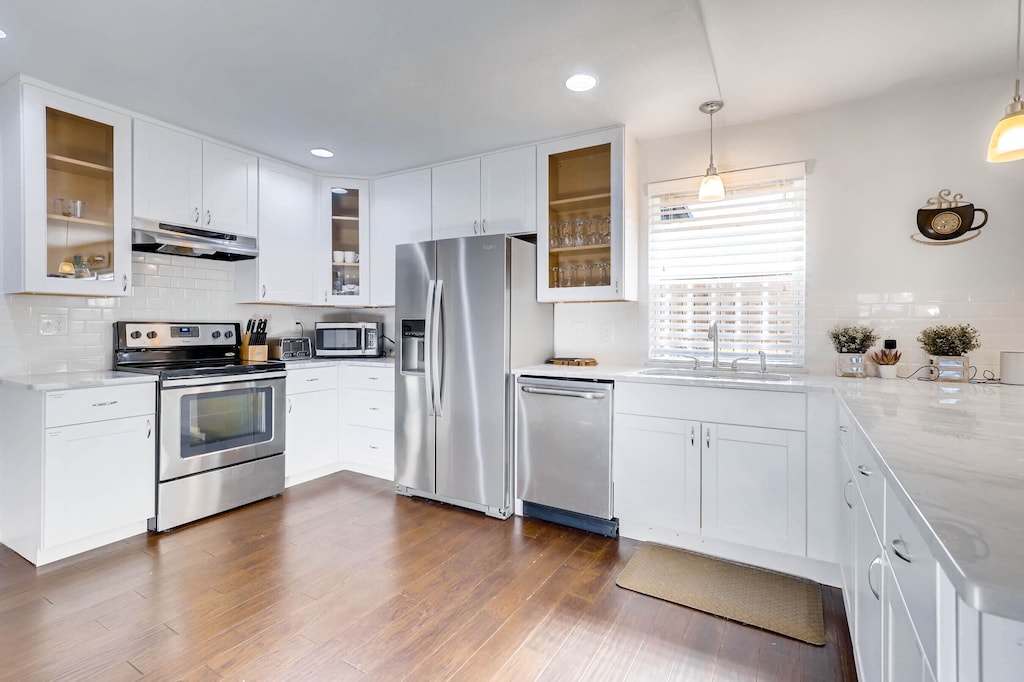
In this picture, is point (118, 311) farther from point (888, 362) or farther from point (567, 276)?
point (888, 362)

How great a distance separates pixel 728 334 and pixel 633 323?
2.00 feet

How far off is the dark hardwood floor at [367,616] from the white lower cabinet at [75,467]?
0.13 metres

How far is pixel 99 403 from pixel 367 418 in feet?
5.55

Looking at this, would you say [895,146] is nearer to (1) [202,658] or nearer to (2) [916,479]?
(2) [916,479]

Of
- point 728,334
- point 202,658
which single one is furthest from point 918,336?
point 202,658

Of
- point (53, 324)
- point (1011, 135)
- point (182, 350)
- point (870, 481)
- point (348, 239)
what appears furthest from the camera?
point (348, 239)

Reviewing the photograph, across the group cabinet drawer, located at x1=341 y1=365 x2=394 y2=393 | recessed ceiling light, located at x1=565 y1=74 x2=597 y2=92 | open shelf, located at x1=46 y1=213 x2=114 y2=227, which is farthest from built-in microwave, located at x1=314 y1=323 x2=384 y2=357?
recessed ceiling light, located at x1=565 y1=74 x2=597 y2=92

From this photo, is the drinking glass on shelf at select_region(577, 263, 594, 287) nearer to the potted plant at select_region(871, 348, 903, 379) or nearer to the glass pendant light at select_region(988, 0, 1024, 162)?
the potted plant at select_region(871, 348, 903, 379)

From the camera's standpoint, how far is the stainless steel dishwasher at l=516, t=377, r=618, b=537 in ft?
9.39

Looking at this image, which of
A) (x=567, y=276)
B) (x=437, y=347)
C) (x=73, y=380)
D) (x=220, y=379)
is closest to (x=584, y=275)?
(x=567, y=276)

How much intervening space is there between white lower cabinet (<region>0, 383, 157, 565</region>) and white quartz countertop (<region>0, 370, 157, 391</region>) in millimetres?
32

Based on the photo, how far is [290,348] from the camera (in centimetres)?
391

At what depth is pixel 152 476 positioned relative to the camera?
Result: 282cm

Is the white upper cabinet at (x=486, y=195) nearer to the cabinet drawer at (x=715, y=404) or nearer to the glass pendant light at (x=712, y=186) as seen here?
the glass pendant light at (x=712, y=186)
